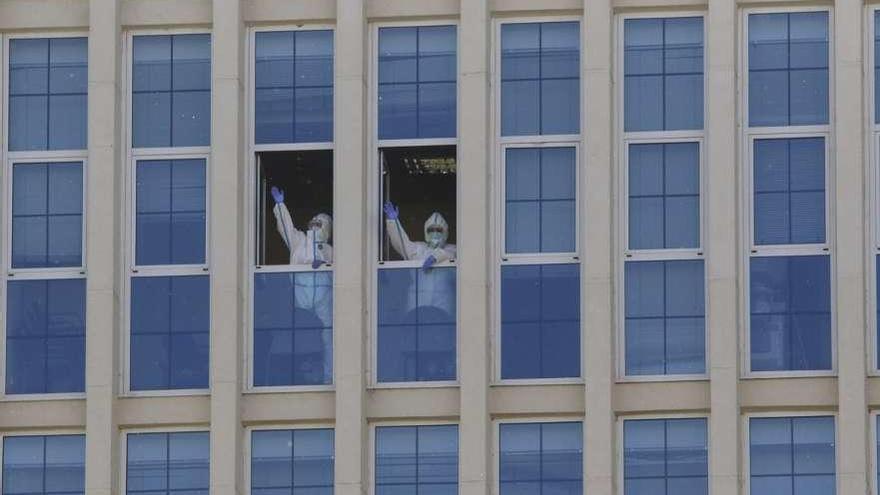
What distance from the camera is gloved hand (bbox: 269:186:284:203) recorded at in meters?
46.7

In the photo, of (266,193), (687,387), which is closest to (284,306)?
(266,193)

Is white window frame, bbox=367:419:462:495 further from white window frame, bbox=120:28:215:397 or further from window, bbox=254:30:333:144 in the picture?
window, bbox=254:30:333:144

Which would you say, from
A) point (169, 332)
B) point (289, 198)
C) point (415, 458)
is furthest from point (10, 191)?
point (415, 458)

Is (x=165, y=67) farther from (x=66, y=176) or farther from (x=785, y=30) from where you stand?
(x=785, y=30)

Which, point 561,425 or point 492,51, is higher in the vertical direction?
point 492,51

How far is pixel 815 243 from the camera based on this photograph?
45.9 metres

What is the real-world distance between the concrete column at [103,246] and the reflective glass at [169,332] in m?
0.30

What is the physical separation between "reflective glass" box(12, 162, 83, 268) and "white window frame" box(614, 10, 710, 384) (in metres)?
6.41

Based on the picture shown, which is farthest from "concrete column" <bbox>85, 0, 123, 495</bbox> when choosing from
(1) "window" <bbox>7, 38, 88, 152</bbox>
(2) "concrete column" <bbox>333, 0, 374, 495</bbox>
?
(2) "concrete column" <bbox>333, 0, 374, 495</bbox>

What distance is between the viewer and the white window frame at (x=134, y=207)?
46.4m

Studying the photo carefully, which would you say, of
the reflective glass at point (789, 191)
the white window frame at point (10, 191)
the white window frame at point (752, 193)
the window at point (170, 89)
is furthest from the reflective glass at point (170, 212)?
the reflective glass at point (789, 191)

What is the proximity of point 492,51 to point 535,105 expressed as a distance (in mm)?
814

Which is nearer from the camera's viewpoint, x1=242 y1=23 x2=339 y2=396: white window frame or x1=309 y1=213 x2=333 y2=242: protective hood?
x1=242 y1=23 x2=339 y2=396: white window frame

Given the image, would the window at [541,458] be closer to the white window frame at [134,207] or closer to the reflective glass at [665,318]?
the reflective glass at [665,318]
